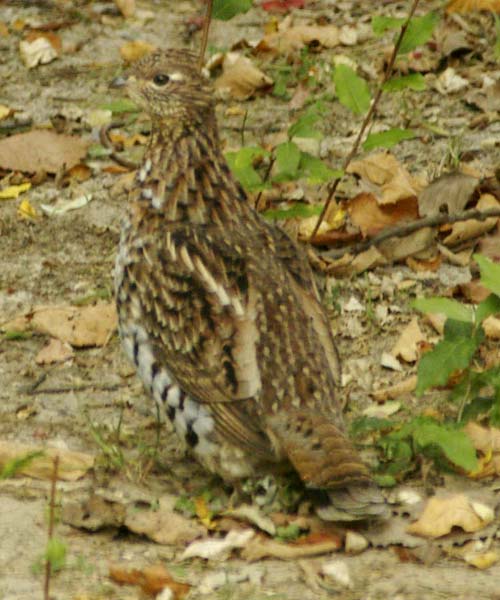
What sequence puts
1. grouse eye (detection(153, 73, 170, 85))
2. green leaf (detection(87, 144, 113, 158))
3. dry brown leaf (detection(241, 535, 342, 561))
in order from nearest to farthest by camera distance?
dry brown leaf (detection(241, 535, 342, 561)), grouse eye (detection(153, 73, 170, 85)), green leaf (detection(87, 144, 113, 158))

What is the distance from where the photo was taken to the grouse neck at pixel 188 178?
522 cm

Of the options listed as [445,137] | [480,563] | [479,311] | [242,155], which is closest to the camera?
[480,563]

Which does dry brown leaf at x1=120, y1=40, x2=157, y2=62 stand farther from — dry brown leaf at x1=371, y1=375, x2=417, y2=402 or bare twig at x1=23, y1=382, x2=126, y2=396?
dry brown leaf at x1=371, y1=375, x2=417, y2=402

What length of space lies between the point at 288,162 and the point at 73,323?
3.79 feet

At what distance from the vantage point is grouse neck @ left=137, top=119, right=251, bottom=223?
17.1 feet

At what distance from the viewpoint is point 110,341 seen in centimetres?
620

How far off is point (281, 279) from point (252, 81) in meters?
3.15

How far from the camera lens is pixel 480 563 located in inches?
173

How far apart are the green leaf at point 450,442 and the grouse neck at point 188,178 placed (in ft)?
3.40

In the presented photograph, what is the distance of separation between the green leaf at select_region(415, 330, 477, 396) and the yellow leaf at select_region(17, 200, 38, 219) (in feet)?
9.03

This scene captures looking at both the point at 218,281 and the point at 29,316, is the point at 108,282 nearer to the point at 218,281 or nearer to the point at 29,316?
the point at 29,316

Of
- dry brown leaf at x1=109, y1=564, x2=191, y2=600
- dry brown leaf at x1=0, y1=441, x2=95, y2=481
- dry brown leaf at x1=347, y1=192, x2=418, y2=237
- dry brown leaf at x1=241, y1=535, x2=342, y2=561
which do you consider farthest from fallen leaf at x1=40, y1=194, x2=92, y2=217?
dry brown leaf at x1=109, y1=564, x2=191, y2=600

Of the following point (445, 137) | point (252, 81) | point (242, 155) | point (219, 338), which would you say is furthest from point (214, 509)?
point (252, 81)

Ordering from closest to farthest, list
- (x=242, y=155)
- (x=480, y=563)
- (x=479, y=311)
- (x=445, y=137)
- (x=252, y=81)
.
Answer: (x=480, y=563) < (x=479, y=311) < (x=242, y=155) < (x=445, y=137) < (x=252, y=81)
